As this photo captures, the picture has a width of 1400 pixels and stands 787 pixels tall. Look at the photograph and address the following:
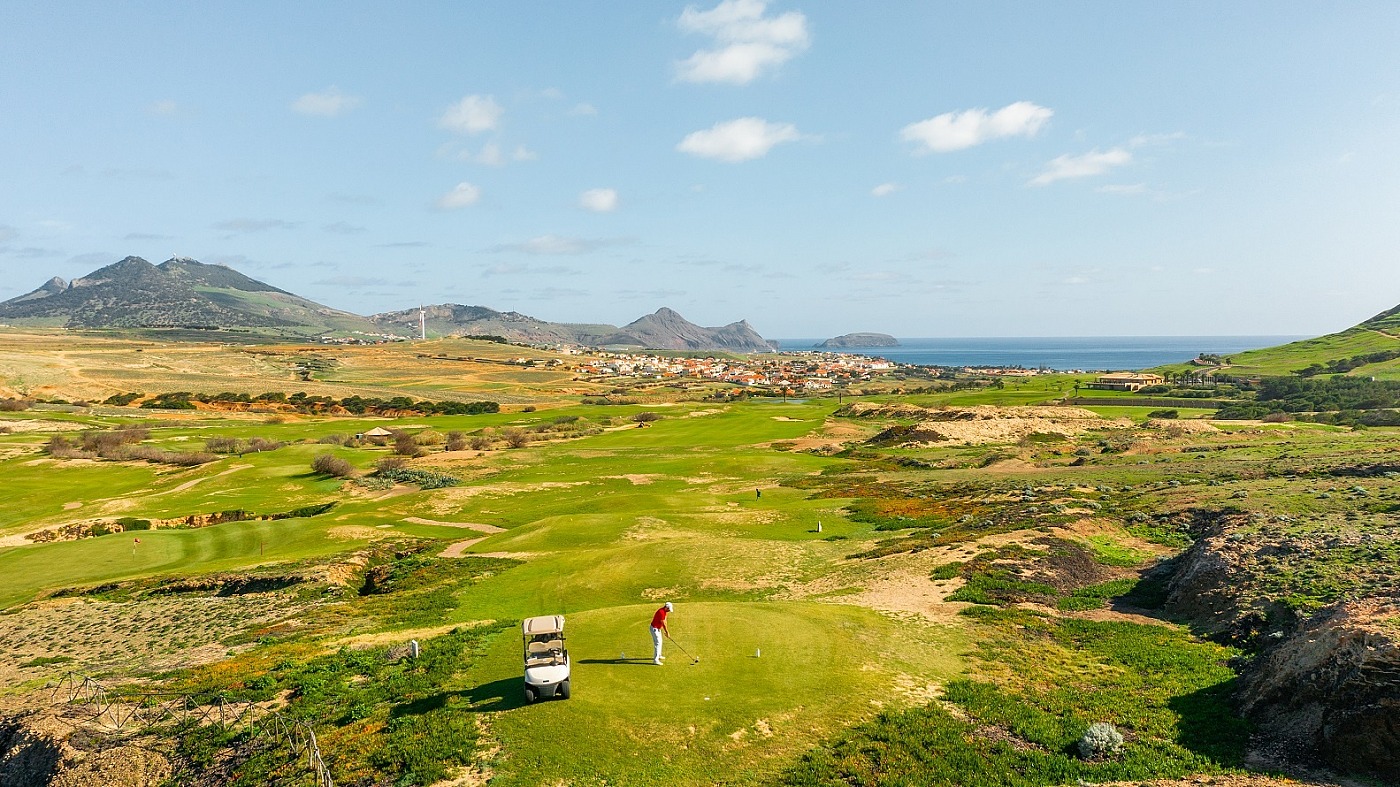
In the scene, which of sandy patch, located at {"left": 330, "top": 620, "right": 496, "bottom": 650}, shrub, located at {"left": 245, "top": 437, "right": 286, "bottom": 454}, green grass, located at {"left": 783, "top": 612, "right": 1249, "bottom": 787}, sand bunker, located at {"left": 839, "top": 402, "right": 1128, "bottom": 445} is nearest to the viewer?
green grass, located at {"left": 783, "top": 612, "right": 1249, "bottom": 787}

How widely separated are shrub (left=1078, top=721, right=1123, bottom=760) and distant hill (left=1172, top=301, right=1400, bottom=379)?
137940 millimetres

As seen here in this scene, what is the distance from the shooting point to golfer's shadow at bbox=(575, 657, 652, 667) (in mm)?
18578

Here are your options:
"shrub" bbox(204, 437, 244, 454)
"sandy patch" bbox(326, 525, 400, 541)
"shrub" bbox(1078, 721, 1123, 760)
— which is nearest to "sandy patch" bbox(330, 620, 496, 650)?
"shrub" bbox(1078, 721, 1123, 760)

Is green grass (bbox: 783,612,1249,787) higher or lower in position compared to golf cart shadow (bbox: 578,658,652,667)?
lower

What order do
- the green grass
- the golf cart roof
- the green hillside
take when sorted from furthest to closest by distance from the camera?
1. the green hillside
2. the golf cart roof
3. the green grass

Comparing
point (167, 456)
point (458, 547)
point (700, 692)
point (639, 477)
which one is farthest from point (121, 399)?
point (700, 692)

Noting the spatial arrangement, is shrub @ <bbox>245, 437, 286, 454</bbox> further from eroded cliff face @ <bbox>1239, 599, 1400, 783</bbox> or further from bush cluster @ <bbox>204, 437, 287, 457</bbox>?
eroded cliff face @ <bbox>1239, 599, 1400, 783</bbox>

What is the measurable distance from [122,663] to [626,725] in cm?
2170

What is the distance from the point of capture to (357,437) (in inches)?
3841

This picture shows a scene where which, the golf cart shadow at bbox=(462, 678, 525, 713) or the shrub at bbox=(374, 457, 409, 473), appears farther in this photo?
the shrub at bbox=(374, 457, 409, 473)

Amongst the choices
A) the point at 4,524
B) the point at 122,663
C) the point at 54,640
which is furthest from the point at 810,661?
the point at 4,524

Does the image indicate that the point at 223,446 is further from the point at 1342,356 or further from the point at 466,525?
the point at 1342,356

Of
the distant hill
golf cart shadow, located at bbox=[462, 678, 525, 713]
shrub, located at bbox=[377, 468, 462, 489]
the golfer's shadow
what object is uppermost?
the distant hill

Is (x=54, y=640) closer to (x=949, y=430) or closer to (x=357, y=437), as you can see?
(x=357, y=437)
